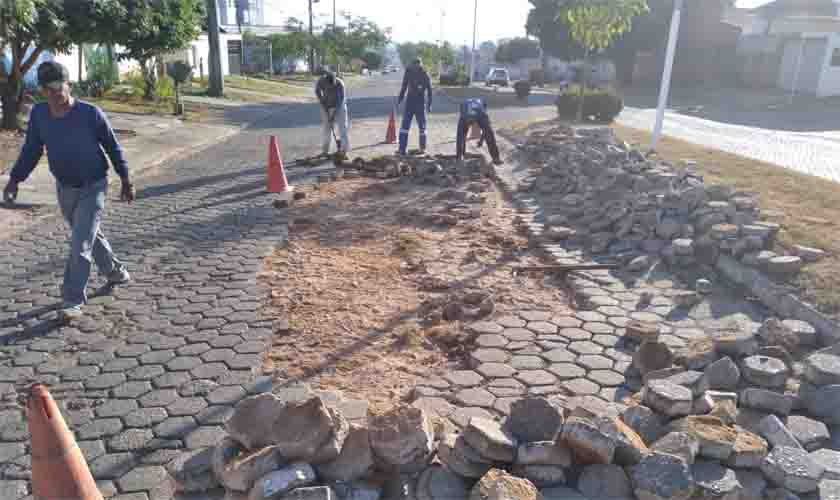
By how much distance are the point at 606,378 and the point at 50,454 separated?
306 centimetres

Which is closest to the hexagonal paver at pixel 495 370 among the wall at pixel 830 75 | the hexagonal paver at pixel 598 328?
the hexagonal paver at pixel 598 328

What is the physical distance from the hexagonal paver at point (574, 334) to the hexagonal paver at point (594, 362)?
0.25 meters

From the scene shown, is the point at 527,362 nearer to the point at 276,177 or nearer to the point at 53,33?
the point at 276,177

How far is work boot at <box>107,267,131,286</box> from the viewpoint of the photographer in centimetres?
509

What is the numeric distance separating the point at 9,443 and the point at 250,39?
55.3m

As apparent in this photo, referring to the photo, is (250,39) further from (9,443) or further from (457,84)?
(9,443)

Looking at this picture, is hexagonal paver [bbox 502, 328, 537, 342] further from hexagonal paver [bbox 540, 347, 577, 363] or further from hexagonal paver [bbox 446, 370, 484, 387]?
hexagonal paver [bbox 446, 370, 484, 387]

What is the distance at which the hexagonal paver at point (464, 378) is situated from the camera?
3.66 metres

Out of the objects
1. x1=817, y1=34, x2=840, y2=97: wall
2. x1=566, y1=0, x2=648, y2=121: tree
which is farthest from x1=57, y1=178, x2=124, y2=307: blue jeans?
x1=817, y1=34, x2=840, y2=97: wall

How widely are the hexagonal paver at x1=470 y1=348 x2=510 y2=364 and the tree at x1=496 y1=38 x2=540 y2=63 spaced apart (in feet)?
225

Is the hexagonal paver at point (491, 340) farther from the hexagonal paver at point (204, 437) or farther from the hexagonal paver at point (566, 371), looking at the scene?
the hexagonal paver at point (204, 437)

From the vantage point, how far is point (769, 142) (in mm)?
14711

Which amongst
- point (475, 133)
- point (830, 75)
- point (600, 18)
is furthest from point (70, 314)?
point (830, 75)

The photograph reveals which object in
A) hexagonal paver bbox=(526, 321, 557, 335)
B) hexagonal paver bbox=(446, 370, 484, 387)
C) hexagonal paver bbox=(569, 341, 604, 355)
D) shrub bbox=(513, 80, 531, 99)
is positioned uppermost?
shrub bbox=(513, 80, 531, 99)
